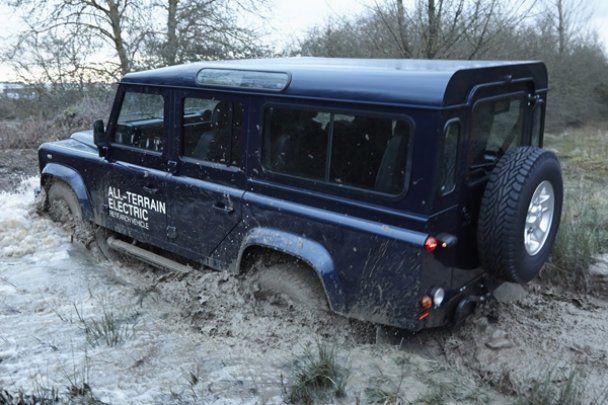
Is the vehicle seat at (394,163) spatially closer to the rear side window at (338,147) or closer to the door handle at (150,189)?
the rear side window at (338,147)

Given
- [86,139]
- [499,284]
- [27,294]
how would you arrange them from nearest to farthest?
[499,284]
[27,294]
[86,139]

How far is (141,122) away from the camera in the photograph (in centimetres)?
467

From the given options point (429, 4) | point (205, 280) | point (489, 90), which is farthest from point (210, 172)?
point (429, 4)

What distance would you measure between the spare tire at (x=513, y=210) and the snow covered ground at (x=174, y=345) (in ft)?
2.38

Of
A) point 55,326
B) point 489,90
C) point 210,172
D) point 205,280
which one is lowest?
point 55,326

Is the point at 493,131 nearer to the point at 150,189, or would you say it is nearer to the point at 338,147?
the point at 338,147

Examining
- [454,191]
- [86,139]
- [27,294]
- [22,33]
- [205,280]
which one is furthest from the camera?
[22,33]

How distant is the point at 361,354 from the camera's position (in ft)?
11.7

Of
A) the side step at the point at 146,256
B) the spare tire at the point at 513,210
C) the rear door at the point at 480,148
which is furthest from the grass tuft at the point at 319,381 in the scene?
the side step at the point at 146,256

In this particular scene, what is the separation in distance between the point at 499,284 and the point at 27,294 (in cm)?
370

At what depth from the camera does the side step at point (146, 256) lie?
4586 mm

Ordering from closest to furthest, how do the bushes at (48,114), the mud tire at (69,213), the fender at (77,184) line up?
the fender at (77,184) → the mud tire at (69,213) → the bushes at (48,114)

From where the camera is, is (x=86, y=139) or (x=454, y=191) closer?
(x=454, y=191)

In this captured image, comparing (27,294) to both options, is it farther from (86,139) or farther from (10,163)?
(10,163)
